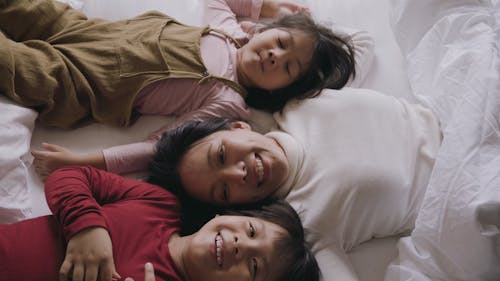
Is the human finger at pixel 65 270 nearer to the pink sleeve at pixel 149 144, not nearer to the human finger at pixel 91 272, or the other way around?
the human finger at pixel 91 272

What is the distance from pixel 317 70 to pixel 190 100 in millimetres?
349

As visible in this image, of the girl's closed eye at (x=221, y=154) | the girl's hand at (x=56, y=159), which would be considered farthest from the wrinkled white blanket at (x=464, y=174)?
the girl's hand at (x=56, y=159)

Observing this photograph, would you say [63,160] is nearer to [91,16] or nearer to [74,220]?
[74,220]

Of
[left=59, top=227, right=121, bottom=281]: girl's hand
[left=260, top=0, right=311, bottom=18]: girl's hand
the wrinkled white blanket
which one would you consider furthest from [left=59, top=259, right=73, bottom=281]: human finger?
[left=260, top=0, right=311, bottom=18]: girl's hand

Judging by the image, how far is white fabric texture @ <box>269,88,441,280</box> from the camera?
1.06 metres

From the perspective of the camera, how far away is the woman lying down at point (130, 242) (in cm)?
91

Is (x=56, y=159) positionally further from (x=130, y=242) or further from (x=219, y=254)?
(x=219, y=254)

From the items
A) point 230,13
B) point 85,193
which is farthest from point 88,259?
point 230,13

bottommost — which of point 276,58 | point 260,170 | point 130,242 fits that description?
point 130,242

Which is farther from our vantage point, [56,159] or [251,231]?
[56,159]

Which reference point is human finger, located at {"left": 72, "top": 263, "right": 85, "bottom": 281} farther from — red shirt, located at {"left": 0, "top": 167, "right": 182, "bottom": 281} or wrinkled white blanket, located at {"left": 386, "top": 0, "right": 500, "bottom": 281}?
wrinkled white blanket, located at {"left": 386, "top": 0, "right": 500, "bottom": 281}

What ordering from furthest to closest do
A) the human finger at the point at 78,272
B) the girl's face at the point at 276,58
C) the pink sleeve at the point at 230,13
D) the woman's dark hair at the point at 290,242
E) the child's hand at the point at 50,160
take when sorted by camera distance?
the pink sleeve at the point at 230,13
the girl's face at the point at 276,58
the child's hand at the point at 50,160
the woman's dark hair at the point at 290,242
the human finger at the point at 78,272

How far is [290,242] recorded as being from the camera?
994 millimetres

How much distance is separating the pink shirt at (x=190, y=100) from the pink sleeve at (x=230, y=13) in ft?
0.28
